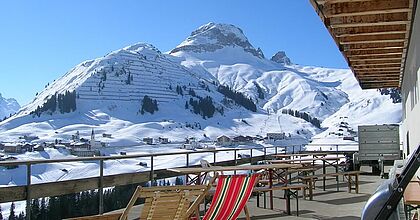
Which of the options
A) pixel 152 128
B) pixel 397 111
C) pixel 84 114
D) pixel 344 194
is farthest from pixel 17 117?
pixel 344 194

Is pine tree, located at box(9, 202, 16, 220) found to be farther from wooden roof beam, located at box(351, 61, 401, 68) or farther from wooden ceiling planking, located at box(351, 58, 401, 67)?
wooden roof beam, located at box(351, 61, 401, 68)

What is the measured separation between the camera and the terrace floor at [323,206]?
6664mm

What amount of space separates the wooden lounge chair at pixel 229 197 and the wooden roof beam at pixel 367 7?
6.35 feet

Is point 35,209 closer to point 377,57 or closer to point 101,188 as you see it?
point 101,188

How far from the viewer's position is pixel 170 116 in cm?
17738

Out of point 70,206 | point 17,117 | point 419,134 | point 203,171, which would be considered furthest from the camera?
point 17,117

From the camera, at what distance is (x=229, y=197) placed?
16.4 feet

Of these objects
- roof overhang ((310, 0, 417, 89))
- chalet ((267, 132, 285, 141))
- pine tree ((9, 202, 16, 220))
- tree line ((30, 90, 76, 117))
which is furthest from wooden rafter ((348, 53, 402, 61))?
tree line ((30, 90, 76, 117))

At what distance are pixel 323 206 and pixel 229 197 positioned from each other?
2.99 m

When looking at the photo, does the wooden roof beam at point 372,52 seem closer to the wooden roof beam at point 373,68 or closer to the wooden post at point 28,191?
the wooden roof beam at point 373,68

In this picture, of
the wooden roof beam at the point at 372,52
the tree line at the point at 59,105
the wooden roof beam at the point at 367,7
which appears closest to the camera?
the wooden roof beam at the point at 367,7

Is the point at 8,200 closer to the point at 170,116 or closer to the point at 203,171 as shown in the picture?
the point at 203,171

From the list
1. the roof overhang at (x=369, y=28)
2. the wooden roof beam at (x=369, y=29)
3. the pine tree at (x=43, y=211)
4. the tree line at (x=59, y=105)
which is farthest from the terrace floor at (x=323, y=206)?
the tree line at (x=59, y=105)

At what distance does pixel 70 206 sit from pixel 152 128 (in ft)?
510
